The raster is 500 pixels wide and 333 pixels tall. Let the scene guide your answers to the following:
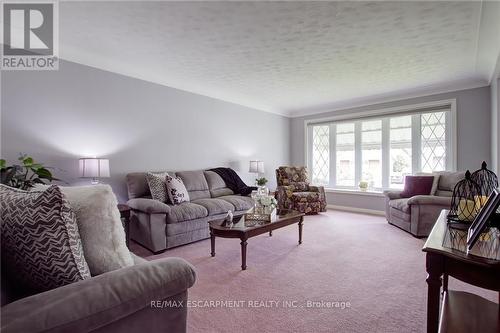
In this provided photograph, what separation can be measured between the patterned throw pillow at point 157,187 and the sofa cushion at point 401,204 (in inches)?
136

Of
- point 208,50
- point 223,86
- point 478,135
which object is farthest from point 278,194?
point 478,135

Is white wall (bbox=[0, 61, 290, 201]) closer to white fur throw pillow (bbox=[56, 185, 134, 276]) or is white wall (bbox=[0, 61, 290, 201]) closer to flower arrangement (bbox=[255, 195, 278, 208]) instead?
flower arrangement (bbox=[255, 195, 278, 208])

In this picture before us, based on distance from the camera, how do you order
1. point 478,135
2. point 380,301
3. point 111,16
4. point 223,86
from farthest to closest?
point 223,86 < point 478,135 < point 111,16 < point 380,301

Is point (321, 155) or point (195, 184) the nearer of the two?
point (195, 184)

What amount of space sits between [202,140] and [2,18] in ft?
9.13

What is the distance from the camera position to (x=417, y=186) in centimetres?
408

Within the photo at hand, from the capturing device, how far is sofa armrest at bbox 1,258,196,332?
69 cm

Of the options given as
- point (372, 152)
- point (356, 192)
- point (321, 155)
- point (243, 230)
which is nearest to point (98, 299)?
point (243, 230)

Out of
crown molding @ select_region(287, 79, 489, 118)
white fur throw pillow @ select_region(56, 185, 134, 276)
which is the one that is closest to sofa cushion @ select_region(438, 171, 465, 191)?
crown molding @ select_region(287, 79, 489, 118)

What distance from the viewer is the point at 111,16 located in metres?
2.29

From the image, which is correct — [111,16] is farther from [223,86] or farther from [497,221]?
[497,221]

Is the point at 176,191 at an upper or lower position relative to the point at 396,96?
lower

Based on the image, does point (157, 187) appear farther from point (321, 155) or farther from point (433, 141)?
point (433, 141)

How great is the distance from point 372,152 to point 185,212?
4.23 m
